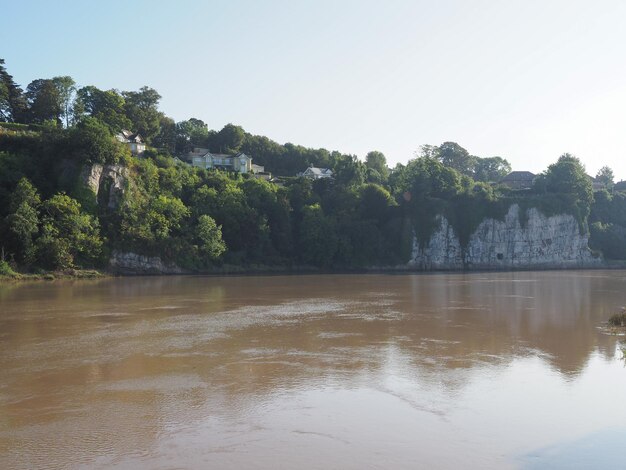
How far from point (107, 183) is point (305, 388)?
53.0 meters

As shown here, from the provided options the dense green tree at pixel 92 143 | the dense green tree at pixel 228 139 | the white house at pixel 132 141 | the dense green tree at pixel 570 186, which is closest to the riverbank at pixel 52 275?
the dense green tree at pixel 92 143

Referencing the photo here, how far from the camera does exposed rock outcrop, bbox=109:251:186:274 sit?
5728 cm

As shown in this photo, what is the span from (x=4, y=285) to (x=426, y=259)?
54.7 metres

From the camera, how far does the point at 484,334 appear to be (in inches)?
872

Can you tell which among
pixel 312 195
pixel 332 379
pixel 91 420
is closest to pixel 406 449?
pixel 332 379

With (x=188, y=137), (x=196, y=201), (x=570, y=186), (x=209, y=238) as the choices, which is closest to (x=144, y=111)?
(x=188, y=137)

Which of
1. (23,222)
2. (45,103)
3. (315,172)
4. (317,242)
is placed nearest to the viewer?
(23,222)

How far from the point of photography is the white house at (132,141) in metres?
74.3

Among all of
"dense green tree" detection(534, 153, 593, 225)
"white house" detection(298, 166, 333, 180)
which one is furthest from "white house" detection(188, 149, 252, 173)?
"dense green tree" detection(534, 153, 593, 225)

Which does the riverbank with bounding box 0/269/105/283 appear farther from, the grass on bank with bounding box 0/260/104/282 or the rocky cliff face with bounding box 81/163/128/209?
the rocky cliff face with bounding box 81/163/128/209

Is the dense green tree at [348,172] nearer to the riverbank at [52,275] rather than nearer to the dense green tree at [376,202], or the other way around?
the dense green tree at [376,202]

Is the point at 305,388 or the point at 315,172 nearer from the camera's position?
the point at 305,388

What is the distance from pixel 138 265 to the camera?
58969 mm

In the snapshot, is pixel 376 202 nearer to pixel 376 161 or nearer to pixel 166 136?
pixel 376 161
